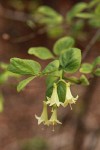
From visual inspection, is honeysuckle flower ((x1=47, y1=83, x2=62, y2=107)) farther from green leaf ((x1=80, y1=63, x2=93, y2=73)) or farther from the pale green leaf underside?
green leaf ((x1=80, y1=63, x2=93, y2=73))

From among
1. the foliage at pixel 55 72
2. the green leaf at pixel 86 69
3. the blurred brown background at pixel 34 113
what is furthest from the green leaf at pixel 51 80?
the blurred brown background at pixel 34 113

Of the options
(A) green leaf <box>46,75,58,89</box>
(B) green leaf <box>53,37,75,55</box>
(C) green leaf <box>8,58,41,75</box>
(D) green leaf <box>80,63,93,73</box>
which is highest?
(B) green leaf <box>53,37,75,55</box>

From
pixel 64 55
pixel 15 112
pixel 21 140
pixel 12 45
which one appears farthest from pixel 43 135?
pixel 64 55

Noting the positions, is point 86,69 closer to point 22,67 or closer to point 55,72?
point 55,72

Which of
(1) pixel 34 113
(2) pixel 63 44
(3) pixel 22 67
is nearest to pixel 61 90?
(3) pixel 22 67

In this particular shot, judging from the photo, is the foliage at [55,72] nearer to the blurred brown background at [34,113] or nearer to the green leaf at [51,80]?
the green leaf at [51,80]

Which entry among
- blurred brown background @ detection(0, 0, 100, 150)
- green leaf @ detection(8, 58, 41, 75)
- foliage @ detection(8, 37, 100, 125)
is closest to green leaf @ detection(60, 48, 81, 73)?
foliage @ detection(8, 37, 100, 125)

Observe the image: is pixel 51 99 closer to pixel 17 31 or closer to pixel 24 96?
pixel 24 96
